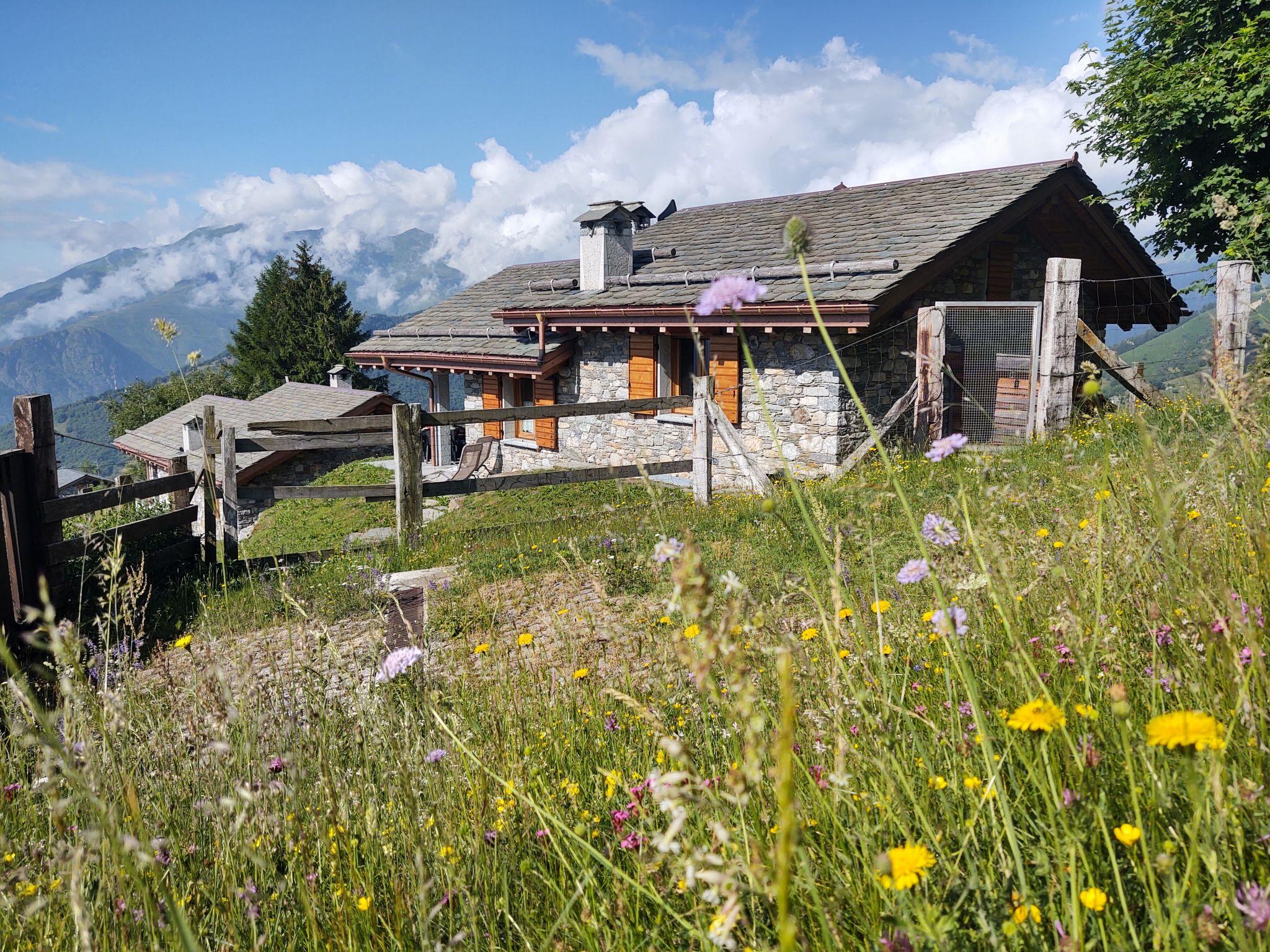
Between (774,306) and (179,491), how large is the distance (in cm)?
827

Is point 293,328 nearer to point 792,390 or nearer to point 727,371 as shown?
point 727,371

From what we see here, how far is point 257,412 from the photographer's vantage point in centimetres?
2770

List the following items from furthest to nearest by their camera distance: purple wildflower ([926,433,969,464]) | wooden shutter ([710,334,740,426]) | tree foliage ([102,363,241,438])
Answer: tree foliage ([102,363,241,438]) < wooden shutter ([710,334,740,426]) < purple wildflower ([926,433,969,464])

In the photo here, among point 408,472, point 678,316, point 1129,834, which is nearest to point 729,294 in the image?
point 1129,834

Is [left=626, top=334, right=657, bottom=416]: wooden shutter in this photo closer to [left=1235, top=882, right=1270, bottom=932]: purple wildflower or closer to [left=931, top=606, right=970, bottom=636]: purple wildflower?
[left=931, top=606, right=970, bottom=636]: purple wildflower

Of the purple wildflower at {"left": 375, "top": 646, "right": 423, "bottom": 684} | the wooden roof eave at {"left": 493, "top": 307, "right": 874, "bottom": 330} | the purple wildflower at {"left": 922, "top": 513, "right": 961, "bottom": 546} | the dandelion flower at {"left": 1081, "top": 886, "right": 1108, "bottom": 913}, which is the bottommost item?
the purple wildflower at {"left": 375, "top": 646, "right": 423, "bottom": 684}

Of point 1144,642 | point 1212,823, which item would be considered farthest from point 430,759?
point 1144,642

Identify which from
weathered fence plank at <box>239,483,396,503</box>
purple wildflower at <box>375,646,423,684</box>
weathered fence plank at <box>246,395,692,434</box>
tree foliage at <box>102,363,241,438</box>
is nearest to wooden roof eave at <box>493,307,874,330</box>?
weathered fence plank at <box>246,395,692,434</box>

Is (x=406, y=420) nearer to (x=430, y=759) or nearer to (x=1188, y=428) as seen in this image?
(x=430, y=759)

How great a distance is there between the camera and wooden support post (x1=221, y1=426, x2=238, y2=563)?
8.62 meters

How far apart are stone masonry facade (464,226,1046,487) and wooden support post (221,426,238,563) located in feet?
22.7

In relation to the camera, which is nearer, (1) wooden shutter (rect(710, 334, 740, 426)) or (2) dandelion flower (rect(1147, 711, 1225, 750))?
(2) dandelion flower (rect(1147, 711, 1225, 750))

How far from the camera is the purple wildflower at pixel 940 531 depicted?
160cm

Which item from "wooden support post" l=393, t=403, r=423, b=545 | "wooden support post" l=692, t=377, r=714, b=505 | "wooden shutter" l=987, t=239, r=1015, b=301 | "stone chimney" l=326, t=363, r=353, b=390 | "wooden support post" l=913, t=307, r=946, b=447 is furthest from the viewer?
"stone chimney" l=326, t=363, r=353, b=390
